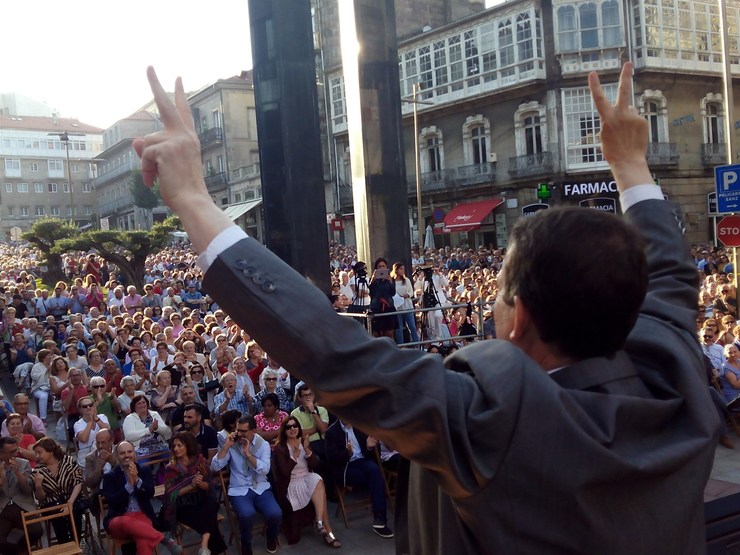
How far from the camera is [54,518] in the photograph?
7094mm

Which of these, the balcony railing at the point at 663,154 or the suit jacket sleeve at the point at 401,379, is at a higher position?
the balcony railing at the point at 663,154

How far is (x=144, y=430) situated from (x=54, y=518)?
57.9 inches

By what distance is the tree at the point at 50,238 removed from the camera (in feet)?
92.0

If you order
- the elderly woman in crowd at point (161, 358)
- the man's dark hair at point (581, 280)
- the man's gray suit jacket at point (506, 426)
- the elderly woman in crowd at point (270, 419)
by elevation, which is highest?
the man's dark hair at point (581, 280)

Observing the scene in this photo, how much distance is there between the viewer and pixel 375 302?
1205cm

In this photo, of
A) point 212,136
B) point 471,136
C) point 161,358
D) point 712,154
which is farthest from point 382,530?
point 212,136

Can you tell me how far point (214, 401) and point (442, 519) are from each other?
345 inches

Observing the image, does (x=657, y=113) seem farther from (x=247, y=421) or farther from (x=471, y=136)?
(x=247, y=421)

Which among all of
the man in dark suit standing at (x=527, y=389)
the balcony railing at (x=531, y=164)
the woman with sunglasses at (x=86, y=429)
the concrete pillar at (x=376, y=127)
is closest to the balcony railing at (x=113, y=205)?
the balcony railing at (x=531, y=164)

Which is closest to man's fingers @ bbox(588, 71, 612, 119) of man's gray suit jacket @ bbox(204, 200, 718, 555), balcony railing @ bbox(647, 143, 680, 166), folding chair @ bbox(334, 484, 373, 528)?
man's gray suit jacket @ bbox(204, 200, 718, 555)

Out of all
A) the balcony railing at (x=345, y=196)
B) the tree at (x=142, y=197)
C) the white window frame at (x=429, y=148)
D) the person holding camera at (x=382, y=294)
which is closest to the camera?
the person holding camera at (x=382, y=294)

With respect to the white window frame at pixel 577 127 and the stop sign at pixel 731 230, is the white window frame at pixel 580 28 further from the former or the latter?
the stop sign at pixel 731 230

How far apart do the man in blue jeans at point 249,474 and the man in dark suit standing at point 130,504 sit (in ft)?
2.51

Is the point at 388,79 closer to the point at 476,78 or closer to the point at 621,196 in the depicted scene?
the point at 621,196
